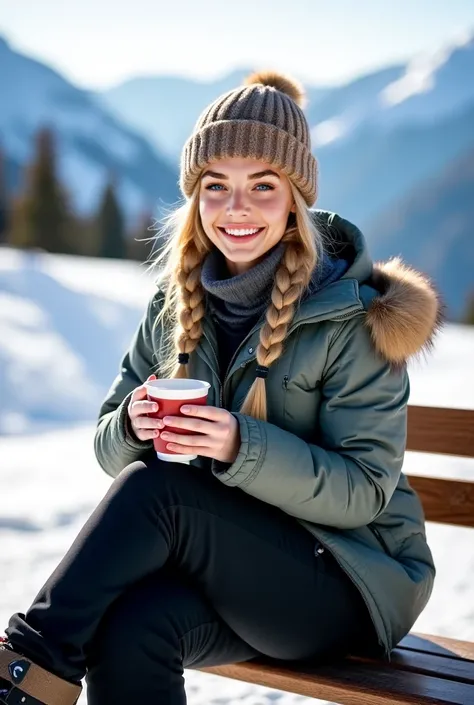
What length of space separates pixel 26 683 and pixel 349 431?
3.36ft

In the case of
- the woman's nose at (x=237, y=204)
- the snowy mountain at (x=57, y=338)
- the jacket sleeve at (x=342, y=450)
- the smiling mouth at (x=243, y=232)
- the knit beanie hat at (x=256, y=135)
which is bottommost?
the snowy mountain at (x=57, y=338)

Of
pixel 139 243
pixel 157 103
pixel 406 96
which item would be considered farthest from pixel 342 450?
pixel 157 103

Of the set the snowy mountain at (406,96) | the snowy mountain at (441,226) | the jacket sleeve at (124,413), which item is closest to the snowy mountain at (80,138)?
the snowy mountain at (406,96)

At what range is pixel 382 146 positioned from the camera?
13650cm

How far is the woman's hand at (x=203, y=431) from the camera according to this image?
6.85ft

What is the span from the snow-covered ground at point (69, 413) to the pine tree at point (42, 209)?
1838 centimetres

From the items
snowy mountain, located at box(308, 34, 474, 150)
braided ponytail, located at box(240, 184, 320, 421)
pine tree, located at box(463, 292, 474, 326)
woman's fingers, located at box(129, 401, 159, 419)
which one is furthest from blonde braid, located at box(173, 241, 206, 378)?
snowy mountain, located at box(308, 34, 474, 150)

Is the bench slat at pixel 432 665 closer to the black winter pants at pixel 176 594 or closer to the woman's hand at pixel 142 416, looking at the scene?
the black winter pants at pixel 176 594

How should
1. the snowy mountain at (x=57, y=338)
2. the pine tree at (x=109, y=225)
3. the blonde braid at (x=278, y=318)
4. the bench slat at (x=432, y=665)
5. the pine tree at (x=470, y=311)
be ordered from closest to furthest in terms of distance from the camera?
1. the bench slat at (x=432, y=665)
2. the blonde braid at (x=278, y=318)
3. the snowy mountain at (x=57, y=338)
4. the pine tree at (x=109, y=225)
5. the pine tree at (x=470, y=311)

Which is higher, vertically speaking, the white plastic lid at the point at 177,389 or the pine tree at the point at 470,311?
the white plastic lid at the point at 177,389

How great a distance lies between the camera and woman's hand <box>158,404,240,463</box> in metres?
2.09

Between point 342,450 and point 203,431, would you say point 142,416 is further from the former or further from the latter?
point 342,450

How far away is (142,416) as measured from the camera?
88.4 inches

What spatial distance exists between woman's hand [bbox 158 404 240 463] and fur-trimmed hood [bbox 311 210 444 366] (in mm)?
518
